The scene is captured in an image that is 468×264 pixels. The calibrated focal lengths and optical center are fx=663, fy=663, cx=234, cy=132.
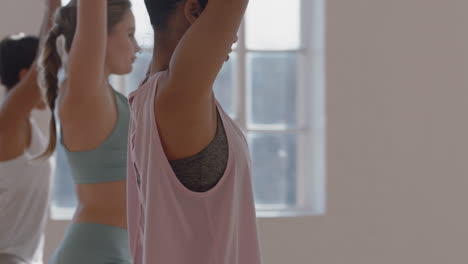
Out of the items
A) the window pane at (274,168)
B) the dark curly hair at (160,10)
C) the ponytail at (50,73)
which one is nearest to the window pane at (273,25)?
the window pane at (274,168)

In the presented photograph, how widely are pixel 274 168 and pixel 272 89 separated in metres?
0.50

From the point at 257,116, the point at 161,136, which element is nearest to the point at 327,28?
the point at 257,116

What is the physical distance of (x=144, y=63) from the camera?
14.2 ft

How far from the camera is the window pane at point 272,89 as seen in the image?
4.18 meters

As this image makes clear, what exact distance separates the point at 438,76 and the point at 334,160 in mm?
823

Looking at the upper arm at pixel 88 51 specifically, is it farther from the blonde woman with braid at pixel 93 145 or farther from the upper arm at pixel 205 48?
the upper arm at pixel 205 48

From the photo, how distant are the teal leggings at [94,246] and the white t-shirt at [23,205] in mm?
559

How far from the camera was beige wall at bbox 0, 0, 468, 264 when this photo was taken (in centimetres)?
391

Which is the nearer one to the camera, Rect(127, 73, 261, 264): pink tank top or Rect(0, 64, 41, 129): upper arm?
Rect(127, 73, 261, 264): pink tank top

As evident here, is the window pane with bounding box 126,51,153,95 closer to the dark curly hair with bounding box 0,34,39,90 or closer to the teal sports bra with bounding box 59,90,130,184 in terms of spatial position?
the dark curly hair with bounding box 0,34,39,90

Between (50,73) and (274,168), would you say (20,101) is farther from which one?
(274,168)

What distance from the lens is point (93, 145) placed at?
164cm

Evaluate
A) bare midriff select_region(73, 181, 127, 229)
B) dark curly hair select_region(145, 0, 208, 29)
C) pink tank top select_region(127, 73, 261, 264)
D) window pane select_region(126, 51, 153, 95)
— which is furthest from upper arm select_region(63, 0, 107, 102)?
window pane select_region(126, 51, 153, 95)

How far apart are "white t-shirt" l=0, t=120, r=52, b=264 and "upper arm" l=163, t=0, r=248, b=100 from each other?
4.17 feet
